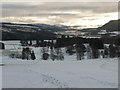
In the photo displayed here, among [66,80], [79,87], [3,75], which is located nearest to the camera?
[79,87]

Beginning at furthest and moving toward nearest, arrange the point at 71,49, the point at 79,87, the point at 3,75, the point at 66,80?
the point at 71,49, the point at 3,75, the point at 66,80, the point at 79,87

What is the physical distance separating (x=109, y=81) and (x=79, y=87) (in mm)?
1872

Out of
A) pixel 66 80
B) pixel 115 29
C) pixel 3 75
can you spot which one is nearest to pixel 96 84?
pixel 66 80

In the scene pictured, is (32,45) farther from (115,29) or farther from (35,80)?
(35,80)

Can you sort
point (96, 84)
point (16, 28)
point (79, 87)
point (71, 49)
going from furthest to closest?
point (71, 49)
point (16, 28)
point (96, 84)
point (79, 87)

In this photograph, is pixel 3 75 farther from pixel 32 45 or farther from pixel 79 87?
pixel 32 45

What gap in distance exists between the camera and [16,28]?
64.1 meters

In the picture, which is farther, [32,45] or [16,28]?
[32,45]

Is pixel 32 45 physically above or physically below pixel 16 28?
below

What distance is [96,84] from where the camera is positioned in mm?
9711

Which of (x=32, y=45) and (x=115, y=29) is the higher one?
(x=115, y=29)

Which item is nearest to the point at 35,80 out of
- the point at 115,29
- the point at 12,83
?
the point at 12,83

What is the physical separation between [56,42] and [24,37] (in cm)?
1062

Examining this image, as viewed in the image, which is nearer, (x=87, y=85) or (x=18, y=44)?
(x=87, y=85)
